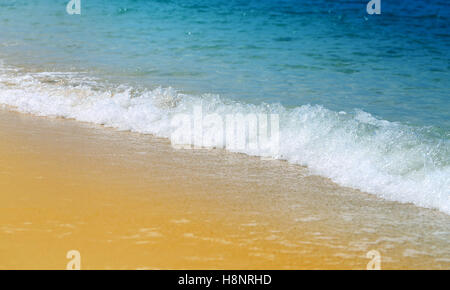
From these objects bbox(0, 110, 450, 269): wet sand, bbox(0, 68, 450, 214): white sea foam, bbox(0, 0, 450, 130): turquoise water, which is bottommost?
bbox(0, 110, 450, 269): wet sand

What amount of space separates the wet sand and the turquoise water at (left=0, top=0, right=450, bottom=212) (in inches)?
22.3

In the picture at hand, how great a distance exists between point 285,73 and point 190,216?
6.26 meters

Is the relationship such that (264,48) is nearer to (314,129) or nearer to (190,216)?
(314,129)

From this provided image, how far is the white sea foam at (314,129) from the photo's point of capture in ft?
19.0

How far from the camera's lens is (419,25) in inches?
623

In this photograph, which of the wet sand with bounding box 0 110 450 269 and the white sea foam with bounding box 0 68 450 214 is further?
the white sea foam with bounding box 0 68 450 214

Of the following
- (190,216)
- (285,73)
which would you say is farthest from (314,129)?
(285,73)

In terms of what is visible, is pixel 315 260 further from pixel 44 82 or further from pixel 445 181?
pixel 44 82

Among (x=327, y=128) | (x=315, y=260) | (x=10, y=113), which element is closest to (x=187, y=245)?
(x=315, y=260)

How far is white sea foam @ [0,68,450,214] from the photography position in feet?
19.0

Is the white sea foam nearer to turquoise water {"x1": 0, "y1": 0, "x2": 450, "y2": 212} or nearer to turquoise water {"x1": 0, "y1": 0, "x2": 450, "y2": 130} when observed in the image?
turquoise water {"x1": 0, "y1": 0, "x2": 450, "y2": 212}

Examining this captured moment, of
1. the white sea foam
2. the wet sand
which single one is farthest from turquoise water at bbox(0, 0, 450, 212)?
the wet sand

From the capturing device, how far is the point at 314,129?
7.18m
